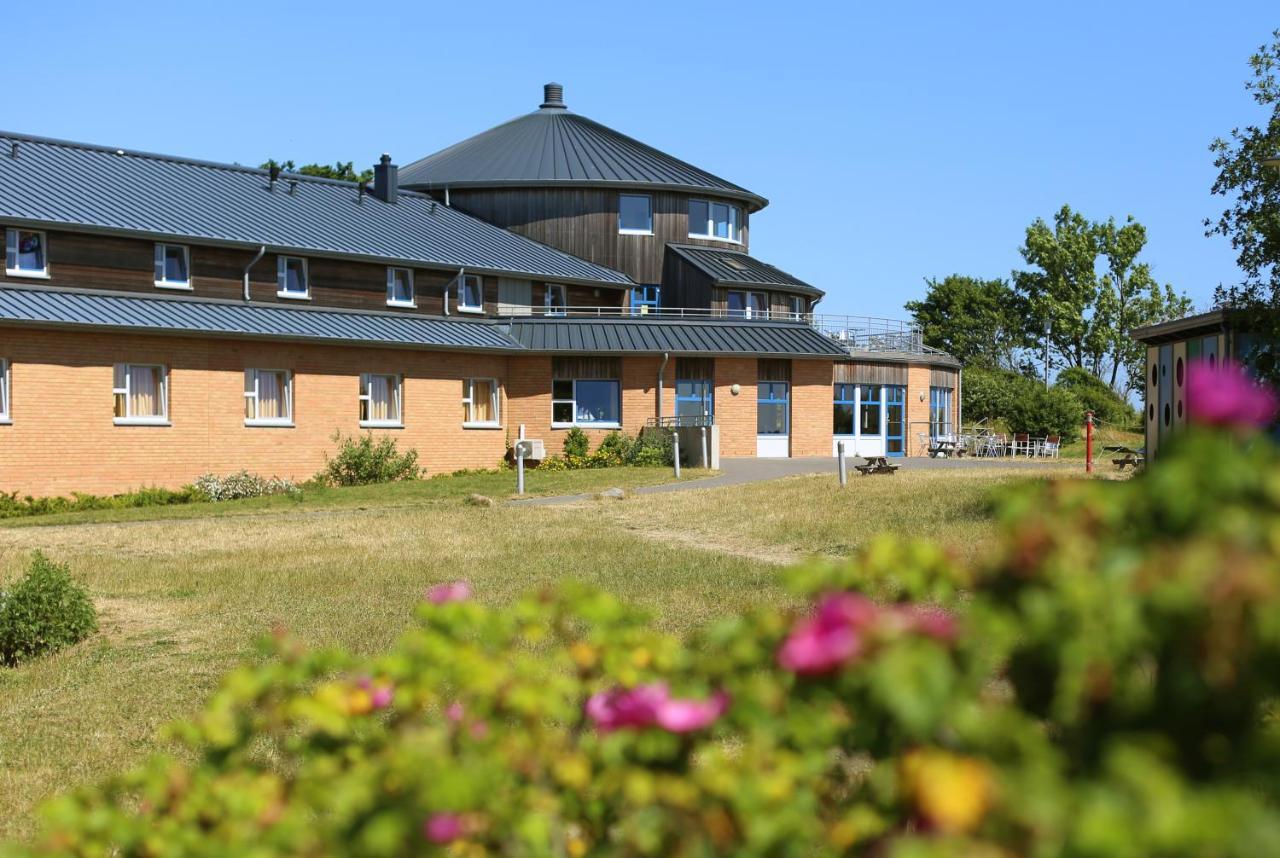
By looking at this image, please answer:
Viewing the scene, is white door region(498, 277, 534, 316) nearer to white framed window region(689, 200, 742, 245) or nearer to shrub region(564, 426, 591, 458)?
shrub region(564, 426, 591, 458)

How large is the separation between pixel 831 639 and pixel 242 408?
1334 inches

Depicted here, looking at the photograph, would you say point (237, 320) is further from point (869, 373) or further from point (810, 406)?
point (869, 373)

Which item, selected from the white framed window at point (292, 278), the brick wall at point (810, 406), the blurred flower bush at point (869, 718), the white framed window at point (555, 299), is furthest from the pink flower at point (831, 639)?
the brick wall at point (810, 406)

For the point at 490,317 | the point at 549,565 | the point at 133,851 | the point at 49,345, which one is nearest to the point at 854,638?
the point at 133,851

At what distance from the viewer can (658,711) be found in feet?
9.72

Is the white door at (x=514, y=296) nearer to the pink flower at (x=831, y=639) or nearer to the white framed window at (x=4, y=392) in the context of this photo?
the white framed window at (x=4, y=392)

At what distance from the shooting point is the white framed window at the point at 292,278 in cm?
3738

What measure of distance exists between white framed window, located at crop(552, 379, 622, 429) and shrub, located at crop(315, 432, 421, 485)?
6539 mm

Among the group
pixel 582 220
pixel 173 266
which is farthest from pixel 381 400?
pixel 582 220

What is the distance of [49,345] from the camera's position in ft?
102

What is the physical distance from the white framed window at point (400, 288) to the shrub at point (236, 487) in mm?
7910

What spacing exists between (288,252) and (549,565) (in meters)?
22.0

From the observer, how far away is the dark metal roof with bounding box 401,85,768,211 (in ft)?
165

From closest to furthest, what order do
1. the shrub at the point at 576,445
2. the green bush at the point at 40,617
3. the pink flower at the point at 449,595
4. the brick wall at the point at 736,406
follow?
1. the pink flower at the point at 449,595
2. the green bush at the point at 40,617
3. the shrub at the point at 576,445
4. the brick wall at the point at 736,406
